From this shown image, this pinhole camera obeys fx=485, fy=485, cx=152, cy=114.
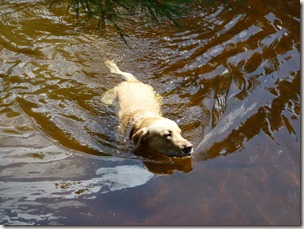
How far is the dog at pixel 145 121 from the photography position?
5746 mm

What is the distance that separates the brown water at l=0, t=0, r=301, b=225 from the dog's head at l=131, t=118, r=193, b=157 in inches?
8.3

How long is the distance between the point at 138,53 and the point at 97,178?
10.4 feet

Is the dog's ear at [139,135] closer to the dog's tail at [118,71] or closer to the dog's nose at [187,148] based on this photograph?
the dog's nose at [187,148]

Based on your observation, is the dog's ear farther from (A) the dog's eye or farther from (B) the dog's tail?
(B) the dog's tail

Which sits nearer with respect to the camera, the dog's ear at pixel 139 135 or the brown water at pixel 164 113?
the brown water at pixel 164 113

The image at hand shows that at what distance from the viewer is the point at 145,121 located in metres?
6.05

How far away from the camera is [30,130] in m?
6.39

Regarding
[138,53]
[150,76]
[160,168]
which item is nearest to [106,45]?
[138,53]

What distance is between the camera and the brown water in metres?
5.20

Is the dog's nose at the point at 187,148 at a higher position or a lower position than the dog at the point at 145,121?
lower

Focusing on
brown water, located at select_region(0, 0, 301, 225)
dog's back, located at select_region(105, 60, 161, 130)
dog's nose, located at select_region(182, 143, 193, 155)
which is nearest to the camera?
brown water, located at select_region(0, 0, 301, 225)

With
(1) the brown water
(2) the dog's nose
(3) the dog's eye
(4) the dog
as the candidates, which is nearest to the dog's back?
(4) the dog

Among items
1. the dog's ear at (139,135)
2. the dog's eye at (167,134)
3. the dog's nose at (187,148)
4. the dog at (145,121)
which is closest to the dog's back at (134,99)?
the dog at (145,121)

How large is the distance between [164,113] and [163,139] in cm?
111
